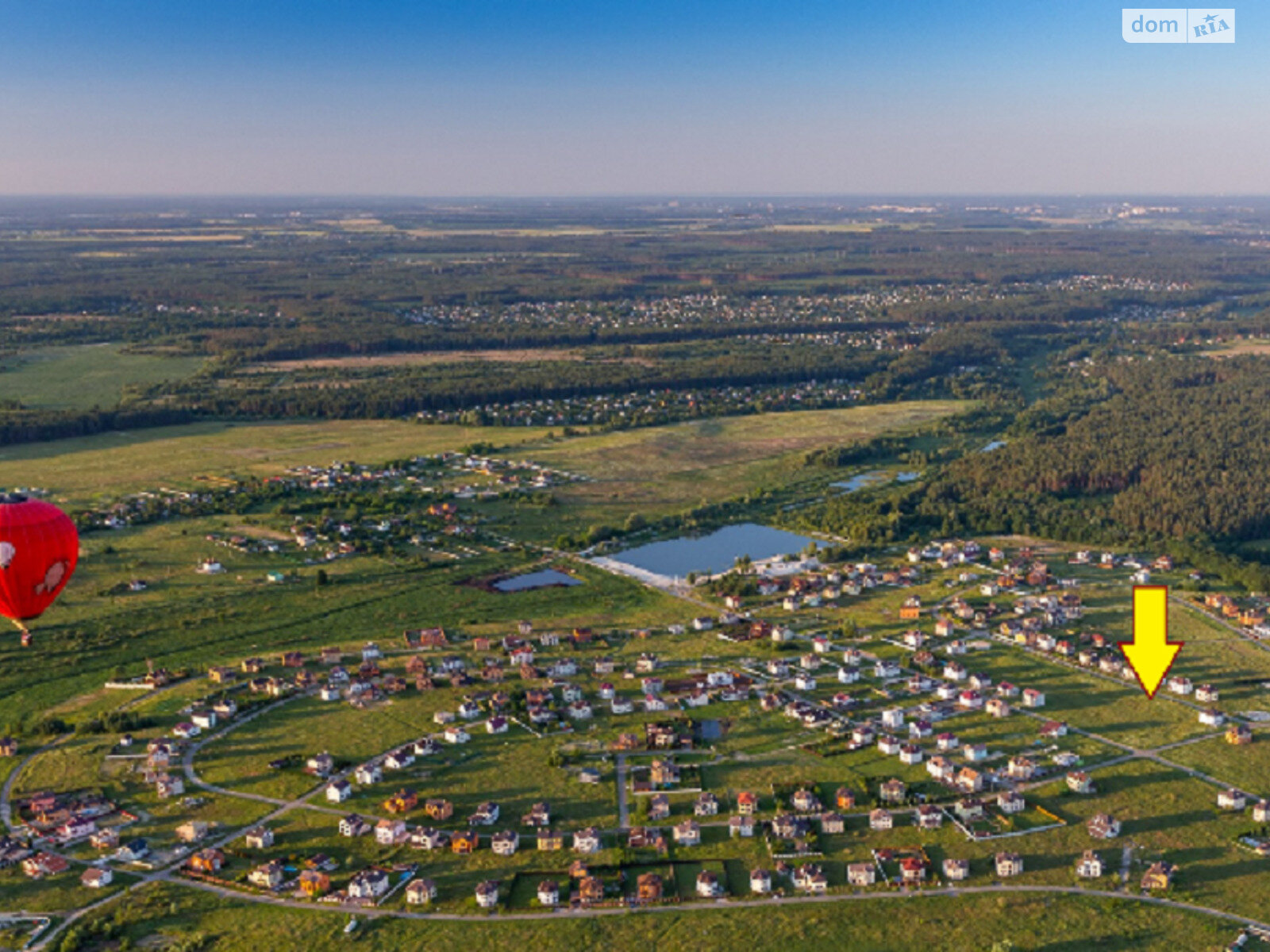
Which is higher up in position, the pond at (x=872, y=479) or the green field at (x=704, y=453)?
the green field at (x=704, y=453)

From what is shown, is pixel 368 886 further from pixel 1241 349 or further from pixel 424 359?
pixel 1241 349

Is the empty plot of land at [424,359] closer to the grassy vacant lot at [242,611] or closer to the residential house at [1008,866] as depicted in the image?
the grassy vacant lot at [242,611]

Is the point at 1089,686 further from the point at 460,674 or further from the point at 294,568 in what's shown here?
the point at 294,568

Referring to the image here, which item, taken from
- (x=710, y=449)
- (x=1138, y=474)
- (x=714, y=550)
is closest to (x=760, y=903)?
(x=714, y=550)

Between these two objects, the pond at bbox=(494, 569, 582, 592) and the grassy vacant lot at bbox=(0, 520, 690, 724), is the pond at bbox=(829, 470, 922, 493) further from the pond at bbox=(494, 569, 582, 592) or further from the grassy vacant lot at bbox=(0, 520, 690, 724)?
the pond at bbox=(494, 569, 582, 592)

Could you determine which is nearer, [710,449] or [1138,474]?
[1138,474]

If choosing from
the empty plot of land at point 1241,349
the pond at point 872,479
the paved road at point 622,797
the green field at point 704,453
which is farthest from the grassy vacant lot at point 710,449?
the empty plot of land at point 1241,349

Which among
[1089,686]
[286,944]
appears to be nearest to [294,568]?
[286,944]
